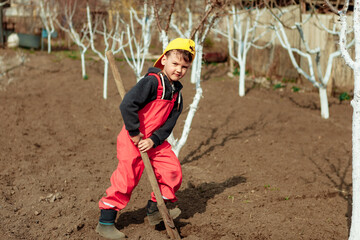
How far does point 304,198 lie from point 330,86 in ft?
20.0

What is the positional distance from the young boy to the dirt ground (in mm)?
385

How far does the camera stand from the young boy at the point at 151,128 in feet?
10.5

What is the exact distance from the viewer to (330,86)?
10164 millimetres

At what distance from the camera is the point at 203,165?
18.9ft

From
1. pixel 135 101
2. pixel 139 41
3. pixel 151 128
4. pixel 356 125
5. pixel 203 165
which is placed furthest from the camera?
pixel 139 41

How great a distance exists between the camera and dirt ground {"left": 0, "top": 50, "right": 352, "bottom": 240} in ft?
12.7

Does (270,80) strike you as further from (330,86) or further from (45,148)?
(45,148)

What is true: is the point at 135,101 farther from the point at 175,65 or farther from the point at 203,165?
the point at 203,165

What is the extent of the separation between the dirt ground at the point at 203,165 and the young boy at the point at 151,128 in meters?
0.38

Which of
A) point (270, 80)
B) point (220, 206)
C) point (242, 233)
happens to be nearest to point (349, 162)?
point (220, 206)

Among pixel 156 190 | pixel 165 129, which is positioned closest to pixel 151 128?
pixel 165 129

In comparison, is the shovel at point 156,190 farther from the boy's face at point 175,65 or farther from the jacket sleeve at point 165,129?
the boy's face at point 175,65

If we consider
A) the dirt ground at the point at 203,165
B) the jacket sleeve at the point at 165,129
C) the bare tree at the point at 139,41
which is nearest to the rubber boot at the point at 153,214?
the dirt ground at the point at 203,165

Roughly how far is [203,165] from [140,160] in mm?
2431
